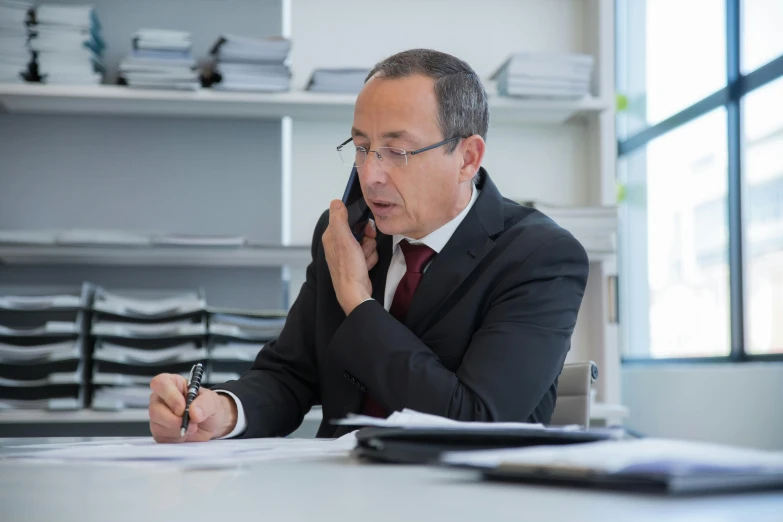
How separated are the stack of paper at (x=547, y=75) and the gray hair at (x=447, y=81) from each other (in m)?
0.99

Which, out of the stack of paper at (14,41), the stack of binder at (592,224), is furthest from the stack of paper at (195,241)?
the stack of binder at (592,224)

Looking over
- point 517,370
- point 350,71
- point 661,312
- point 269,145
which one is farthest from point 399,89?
point 661,312

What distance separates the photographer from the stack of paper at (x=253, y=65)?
2541 millimetres

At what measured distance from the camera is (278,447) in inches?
39.4

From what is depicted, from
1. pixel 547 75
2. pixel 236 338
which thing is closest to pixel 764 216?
pixel 547 75

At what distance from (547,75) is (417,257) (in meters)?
1.25

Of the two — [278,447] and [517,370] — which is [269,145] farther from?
[278,447]

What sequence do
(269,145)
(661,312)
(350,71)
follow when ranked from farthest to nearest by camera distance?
(661,312), (269,145), (350,71)

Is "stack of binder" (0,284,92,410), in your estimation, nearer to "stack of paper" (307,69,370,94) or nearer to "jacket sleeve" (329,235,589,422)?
"stack of paper" (307,69,370,94)

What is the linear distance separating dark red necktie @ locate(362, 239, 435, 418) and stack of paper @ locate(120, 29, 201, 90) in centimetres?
124

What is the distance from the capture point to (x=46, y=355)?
2420mm

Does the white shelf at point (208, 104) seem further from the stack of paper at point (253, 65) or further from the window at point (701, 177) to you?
the window at point (701, 177)

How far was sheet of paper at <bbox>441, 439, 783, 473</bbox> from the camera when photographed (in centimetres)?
57

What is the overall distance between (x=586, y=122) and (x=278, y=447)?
2206 mm
